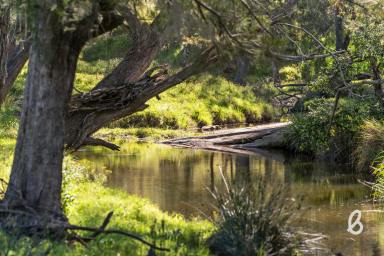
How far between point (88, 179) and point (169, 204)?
68.5 inches

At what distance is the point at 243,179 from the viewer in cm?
975

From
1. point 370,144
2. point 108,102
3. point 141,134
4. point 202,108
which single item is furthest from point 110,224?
point 202,108

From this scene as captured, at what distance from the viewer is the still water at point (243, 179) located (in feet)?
39.2

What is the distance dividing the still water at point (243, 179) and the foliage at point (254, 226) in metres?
0.67

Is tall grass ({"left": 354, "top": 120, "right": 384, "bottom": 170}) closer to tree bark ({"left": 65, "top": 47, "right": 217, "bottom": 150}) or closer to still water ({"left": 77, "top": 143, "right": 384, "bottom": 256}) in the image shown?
still water ({"left": 77, "top": 143, "right": 384, "bottom": 256})

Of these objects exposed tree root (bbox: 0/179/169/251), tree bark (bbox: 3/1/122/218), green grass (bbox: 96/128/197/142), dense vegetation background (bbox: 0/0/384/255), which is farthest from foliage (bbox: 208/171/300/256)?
green grass (bbox: 96/128/197/142)

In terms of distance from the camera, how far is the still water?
470 inches

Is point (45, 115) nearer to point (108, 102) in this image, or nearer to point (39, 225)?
point (39, 225)

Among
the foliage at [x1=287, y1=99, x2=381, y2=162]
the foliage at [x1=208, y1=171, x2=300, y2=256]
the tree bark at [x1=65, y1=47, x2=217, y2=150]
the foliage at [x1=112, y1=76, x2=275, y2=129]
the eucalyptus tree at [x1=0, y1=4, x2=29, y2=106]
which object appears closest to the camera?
the foliage at [x1=208, y1=171, x2=300, y2=256]

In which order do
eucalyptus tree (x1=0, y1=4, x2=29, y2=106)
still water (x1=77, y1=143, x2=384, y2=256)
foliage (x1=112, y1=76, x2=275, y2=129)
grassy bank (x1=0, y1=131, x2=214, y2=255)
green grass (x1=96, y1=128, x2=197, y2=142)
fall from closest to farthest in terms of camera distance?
grassy bank (x1=0, y1=131, x2=214, y2=255)
still water (x1=77, y1=143, x2=384, y2=256)
eucalyptus tree (x1=0, y1=4, x2=29, y2=106)
green grass (x1=96, y1=128, x2=197, y2=142)
foliage (x1=112, y1=76, x2=275, y2=129)

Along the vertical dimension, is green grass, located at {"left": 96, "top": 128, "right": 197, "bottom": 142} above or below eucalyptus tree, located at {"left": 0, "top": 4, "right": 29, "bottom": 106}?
below

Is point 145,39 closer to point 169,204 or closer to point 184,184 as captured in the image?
point 169,204

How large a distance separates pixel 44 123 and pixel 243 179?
9.36 feet

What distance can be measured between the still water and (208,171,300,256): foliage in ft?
2.19
